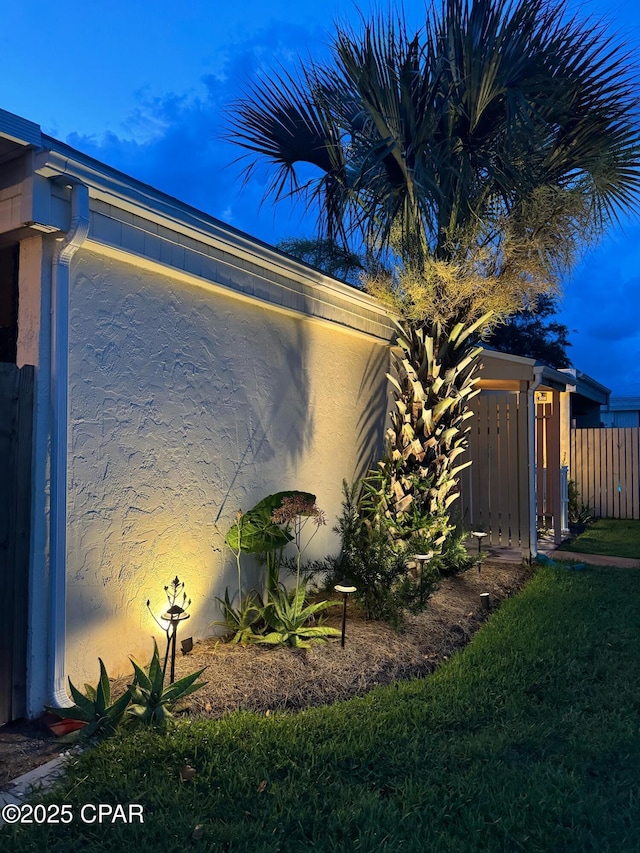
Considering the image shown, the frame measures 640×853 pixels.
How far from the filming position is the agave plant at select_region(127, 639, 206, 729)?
3367 millimetres

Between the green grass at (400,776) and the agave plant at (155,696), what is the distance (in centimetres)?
17

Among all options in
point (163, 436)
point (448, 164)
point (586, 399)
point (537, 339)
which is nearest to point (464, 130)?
point (448, 164)

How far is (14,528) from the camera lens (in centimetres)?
347

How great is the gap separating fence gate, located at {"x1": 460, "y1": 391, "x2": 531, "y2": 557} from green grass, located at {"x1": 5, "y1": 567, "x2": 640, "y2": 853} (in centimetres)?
395

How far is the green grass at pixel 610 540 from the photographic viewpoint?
359 inches

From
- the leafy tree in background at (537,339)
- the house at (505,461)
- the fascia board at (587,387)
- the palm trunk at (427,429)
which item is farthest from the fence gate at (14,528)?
the leafy tree in background at (537,339)

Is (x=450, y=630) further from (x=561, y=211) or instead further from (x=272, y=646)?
(x=561, y=211)

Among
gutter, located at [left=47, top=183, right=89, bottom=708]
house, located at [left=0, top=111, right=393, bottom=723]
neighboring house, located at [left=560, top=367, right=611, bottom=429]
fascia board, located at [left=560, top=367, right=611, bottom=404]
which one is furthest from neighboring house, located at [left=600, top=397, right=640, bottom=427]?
gutter, located at [left=47, top=183, right=89, bottom=708]

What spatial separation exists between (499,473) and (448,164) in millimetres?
4158

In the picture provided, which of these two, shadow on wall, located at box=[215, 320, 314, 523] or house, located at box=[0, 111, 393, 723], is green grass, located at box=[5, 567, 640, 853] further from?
shadow on wall, located at box=[215, 320, 314, 523]

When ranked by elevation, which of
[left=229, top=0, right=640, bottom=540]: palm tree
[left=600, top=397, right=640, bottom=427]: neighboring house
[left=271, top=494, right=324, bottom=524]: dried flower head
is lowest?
[left=271, top=494, right=324, bottom=524]: dried flower head

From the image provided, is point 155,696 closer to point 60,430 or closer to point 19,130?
point 60,430

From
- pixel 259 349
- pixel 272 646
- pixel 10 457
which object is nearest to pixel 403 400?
pixel 259 349

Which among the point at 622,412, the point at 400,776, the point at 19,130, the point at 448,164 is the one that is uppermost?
the point at 448,164
